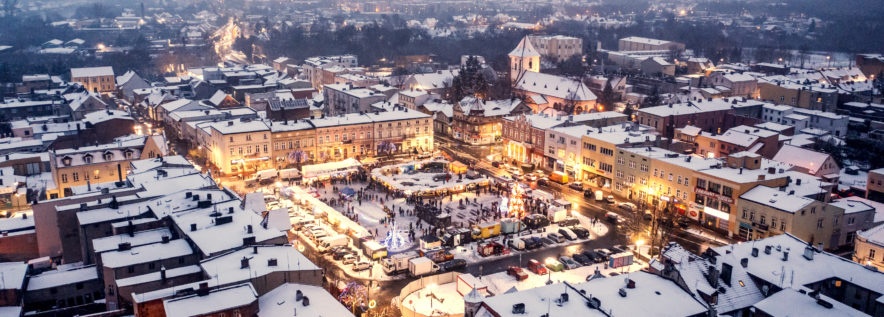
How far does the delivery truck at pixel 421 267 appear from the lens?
93.5 ft

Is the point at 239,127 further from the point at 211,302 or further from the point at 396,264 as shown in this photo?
the point at 211,302

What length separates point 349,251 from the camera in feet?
101

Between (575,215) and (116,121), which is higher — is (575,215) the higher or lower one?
the lower one

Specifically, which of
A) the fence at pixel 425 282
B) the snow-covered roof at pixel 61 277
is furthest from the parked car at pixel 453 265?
the snow-covered roof at pixel 61 277

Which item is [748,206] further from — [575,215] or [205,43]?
[205,43]

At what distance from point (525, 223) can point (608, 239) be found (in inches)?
171

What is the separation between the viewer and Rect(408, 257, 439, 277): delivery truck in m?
28.5

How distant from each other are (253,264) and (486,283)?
913 centimetres

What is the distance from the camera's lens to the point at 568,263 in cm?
2947

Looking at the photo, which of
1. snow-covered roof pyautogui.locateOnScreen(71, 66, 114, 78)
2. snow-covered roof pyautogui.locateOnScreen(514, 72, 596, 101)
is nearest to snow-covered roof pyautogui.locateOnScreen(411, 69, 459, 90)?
snow-covered roof pyautogui.locateOnScreen(514, 72, 596, 101)

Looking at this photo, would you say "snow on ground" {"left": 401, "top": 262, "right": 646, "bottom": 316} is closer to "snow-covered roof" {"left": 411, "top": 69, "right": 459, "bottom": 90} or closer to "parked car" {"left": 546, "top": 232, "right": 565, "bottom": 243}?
"parked car" {"left": 546, "top": 232, "right": 565, "bottom": 243}

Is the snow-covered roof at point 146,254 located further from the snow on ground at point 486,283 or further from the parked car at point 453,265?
the parked car at point 453,265

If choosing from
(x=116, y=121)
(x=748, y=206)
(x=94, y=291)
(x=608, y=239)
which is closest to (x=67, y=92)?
(x=116, y=121)

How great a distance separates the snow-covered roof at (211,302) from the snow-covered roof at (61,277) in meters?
7.57
